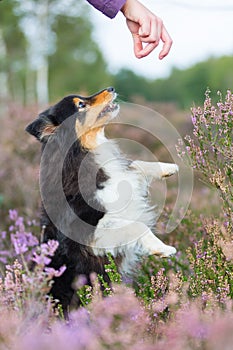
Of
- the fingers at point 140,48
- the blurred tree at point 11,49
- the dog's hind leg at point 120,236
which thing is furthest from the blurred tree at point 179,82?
the fingers at point 140,48

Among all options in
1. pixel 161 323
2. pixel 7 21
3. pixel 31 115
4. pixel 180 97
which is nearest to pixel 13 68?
pixel 7 21

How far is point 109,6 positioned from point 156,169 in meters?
1.37

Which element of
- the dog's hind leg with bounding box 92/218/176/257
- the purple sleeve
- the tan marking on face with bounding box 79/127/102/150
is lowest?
the dog's hind leg with bounding box 92/218/176/257

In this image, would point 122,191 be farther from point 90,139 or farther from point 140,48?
point 140,48

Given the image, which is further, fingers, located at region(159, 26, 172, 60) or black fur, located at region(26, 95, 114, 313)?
black fur, located at region(26, 95, 114, 313)

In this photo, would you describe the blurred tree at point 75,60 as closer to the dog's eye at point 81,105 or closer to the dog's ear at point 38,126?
the dog's eye at point 81,105

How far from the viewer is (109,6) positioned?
107 inches

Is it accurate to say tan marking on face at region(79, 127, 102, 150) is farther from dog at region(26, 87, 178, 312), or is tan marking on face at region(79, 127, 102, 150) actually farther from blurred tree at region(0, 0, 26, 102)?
blurred tree at region(0, 0, 26, 102)

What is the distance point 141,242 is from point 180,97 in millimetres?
51374

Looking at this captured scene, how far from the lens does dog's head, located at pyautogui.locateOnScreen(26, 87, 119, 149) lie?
388cm

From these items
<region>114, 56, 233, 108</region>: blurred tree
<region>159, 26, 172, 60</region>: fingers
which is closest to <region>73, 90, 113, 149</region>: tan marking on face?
<region>159, 26, 172, 60</region>: fingers

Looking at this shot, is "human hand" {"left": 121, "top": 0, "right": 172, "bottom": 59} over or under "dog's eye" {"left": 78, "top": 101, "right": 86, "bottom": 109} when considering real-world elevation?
over

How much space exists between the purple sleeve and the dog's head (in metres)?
1.25

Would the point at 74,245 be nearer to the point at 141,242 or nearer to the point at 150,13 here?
the point at 141,242
